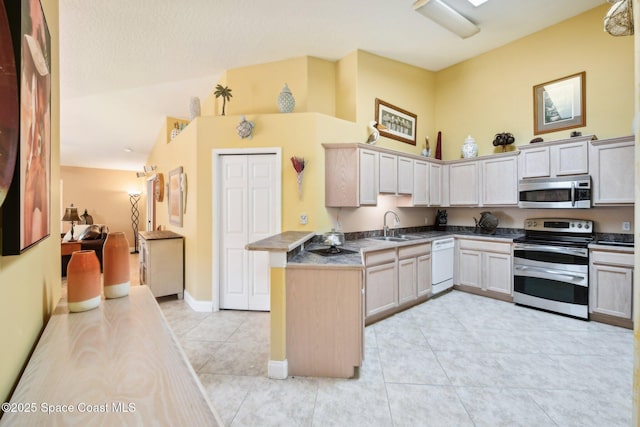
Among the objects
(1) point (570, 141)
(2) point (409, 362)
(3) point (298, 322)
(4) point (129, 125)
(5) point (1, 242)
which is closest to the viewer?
(5) point (1, 242)

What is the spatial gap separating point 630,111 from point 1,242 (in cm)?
526

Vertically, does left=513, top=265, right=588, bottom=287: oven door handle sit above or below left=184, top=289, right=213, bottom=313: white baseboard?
above

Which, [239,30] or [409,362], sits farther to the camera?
[239,30]

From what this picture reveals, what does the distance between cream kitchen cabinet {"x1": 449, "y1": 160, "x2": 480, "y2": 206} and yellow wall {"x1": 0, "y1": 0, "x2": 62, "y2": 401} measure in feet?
15.8

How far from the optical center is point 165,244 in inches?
150

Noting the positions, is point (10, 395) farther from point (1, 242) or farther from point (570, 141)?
point (570, 141)

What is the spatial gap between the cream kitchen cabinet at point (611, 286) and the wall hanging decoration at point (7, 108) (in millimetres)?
4598

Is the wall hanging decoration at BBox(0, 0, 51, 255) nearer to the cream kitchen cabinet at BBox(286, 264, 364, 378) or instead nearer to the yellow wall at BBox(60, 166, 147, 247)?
the cream kitchen cabinet at BBox(286, 264, 364, 378)

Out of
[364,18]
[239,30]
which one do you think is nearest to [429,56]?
[364,18]

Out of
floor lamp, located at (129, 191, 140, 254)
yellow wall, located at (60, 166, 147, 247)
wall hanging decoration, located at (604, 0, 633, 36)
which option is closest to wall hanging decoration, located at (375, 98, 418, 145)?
wall hanging decoration, located at (604, 0, 633, 36)

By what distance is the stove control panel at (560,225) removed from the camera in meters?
3.43

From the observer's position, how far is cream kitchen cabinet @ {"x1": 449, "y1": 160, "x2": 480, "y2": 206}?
4.26 metres

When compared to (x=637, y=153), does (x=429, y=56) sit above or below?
above

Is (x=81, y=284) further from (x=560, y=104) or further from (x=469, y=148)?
(x=560, y=104)
